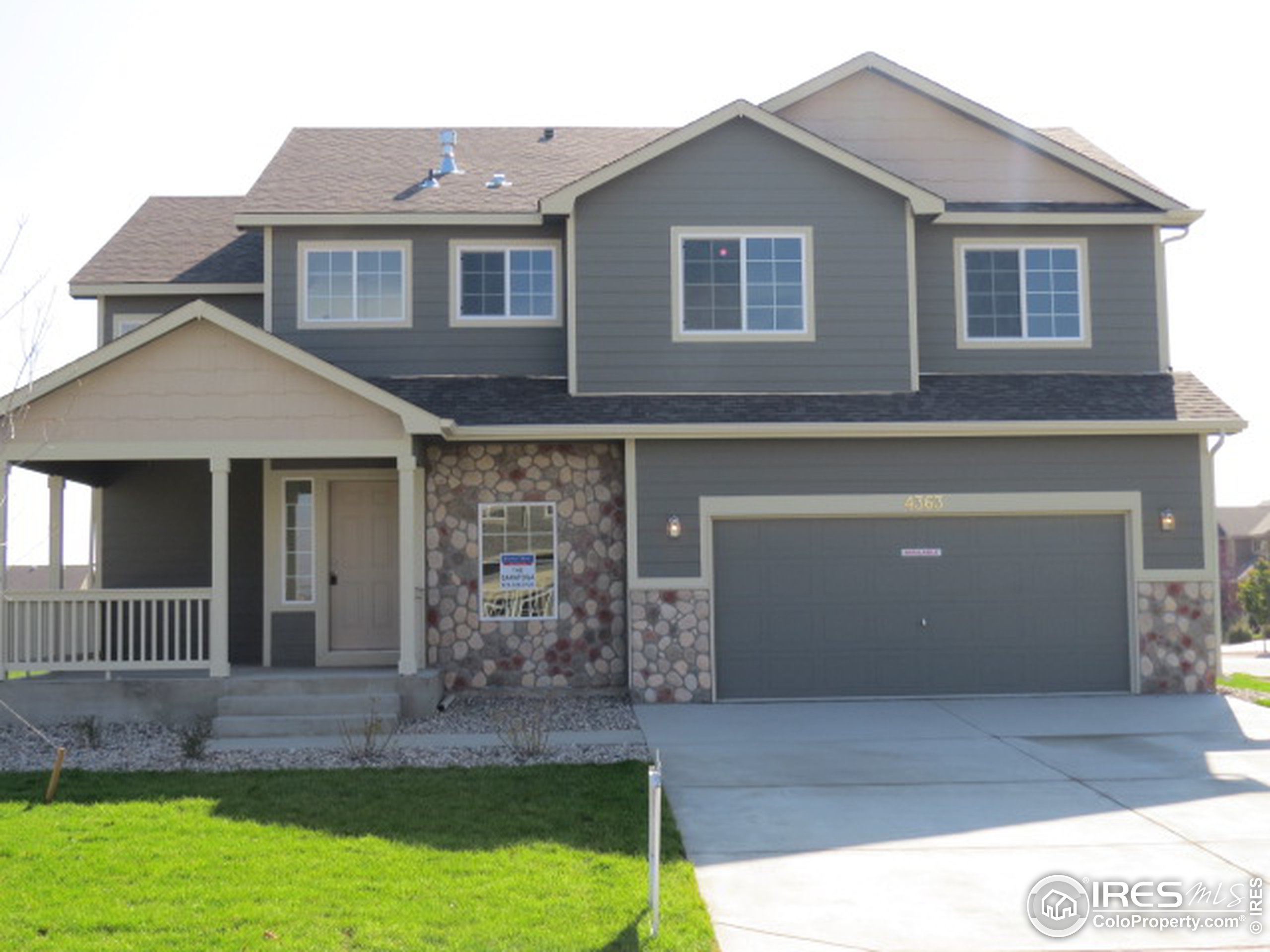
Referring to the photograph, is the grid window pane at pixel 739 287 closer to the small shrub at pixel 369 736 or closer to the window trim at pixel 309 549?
the window trim at pixel 309 549

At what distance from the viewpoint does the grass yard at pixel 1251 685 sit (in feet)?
47.5

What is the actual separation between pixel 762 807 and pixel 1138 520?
765cm

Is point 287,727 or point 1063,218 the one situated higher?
point 1063,218

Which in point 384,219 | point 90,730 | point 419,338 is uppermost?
point 384,219

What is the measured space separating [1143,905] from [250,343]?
10.1 m

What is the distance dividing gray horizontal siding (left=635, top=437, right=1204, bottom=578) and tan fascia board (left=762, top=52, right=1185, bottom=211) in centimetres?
382

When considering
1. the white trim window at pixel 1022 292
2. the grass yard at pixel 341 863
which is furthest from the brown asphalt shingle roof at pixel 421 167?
the grass yard at pixel 341 863

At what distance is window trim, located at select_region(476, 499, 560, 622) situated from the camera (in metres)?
15.0

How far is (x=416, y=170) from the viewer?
17297 mm

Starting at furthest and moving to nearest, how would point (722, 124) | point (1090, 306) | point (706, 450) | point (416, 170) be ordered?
point (416, 170), point (1090, 306), point (722, 124), point (706, 450)

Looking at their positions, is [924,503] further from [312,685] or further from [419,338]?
[312,685]

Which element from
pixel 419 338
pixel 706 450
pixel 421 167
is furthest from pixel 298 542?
pixel 421 167

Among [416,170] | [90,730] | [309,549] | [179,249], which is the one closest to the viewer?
[90,730]

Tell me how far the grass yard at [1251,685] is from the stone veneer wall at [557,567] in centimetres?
732
